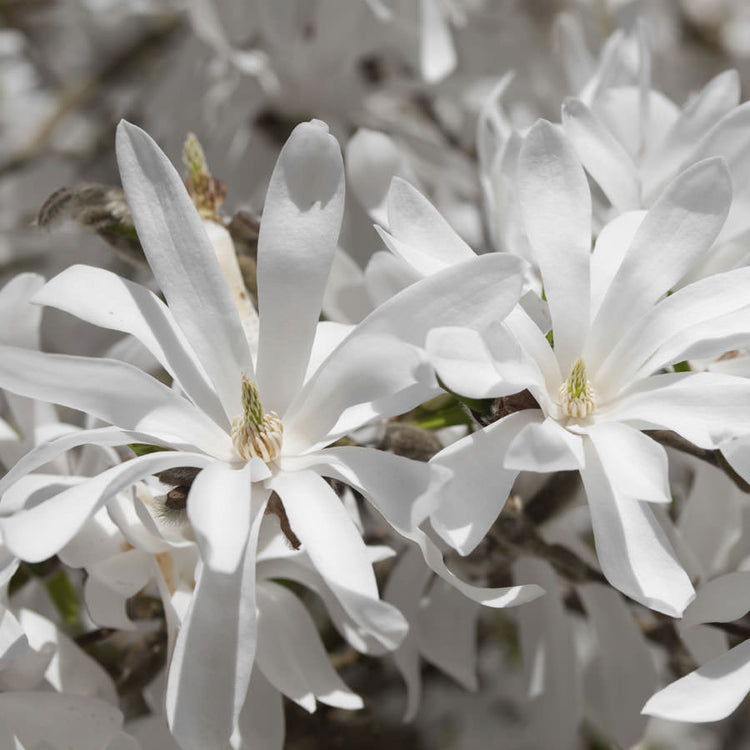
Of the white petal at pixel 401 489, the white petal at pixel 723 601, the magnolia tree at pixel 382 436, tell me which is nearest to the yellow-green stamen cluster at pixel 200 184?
the magnolia tree at pixel 382 436

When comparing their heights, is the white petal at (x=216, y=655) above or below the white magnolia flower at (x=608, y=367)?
below

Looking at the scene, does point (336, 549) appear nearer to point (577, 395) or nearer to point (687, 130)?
point (577, 395)

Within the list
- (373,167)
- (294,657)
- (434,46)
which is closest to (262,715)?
(294,657)

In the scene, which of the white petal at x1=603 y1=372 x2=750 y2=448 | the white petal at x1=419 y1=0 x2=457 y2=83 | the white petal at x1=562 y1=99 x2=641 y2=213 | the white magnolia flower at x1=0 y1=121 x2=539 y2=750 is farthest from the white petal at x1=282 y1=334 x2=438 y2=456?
the white petal at x1=419 y1=0 x2=457 y2=83

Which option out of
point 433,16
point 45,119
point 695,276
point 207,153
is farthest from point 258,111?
point 695,276

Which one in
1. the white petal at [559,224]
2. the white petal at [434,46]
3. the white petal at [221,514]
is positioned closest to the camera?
the white petal at [221,514]

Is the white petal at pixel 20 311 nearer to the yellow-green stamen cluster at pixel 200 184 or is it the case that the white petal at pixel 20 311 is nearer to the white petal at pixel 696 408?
the yellow-green stamen cluster at pixel 200 184

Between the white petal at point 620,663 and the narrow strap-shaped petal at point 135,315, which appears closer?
the narrow strap-shaped petal at point 135,315
